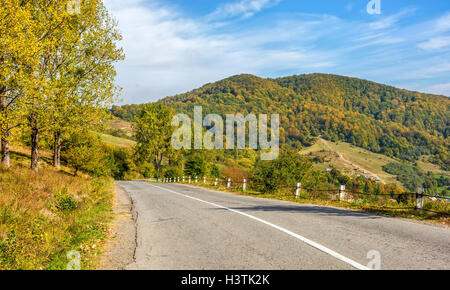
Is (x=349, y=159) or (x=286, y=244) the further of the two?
(x=349, y=159)

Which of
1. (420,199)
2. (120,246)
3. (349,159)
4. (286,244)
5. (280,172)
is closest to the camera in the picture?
(286,244)

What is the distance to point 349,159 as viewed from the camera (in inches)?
5886

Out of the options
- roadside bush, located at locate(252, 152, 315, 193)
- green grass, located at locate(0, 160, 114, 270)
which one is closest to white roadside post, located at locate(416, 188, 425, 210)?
green grass, located at locate(0, 160, 114, 270)

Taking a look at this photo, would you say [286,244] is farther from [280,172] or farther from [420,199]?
[280,172]

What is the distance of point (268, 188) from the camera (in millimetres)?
23578

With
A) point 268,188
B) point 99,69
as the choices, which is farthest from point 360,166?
point 99,69

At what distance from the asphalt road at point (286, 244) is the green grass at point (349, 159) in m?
122

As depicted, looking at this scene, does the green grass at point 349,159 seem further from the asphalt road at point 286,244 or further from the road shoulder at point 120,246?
the road shoulder at point 120,246

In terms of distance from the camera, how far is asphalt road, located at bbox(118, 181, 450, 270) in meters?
4.62

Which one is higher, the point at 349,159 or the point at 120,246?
the point at 120,246

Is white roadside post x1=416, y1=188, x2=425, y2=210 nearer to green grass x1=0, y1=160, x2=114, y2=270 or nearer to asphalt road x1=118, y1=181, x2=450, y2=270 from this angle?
asphalt road x1=118, y1=181, x2=450, y2=270

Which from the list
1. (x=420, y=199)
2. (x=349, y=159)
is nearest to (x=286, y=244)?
(x=420, y=199)

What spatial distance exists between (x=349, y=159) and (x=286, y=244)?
156 m

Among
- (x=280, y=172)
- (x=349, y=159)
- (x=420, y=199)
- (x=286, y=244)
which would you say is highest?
(x=280, y=172)
